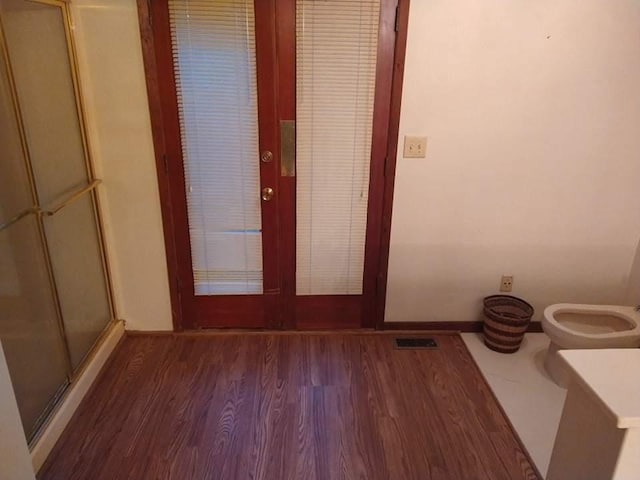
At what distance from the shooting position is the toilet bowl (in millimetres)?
2217

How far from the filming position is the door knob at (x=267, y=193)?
245 cm

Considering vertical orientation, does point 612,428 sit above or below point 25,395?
above

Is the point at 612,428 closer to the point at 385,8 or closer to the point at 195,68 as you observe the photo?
the point at 385,8

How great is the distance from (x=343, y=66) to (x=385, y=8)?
0.32 metres

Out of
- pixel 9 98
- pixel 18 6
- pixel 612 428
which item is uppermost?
pixel 18 6

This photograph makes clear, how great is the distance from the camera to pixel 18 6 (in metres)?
1.74

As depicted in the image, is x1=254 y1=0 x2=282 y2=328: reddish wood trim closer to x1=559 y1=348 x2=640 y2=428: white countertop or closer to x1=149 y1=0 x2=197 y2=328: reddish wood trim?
x1=149 y1=0 x2=197 y2=328: reddish wood trim

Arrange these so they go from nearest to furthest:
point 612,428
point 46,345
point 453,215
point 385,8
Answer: point 612,428 < point 46,345 < point 385,8 < point 453,215

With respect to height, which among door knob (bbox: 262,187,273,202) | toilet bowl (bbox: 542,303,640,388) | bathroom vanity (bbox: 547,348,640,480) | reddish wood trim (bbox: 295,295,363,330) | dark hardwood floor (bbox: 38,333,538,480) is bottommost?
→ dark hardwood floor (bbox: 38,333,538,480)

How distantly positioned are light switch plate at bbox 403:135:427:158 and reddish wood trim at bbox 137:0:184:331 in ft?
4.11

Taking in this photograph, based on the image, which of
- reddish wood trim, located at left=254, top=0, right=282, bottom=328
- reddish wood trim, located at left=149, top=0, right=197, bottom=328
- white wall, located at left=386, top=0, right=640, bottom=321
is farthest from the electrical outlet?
reddish wood trim, located at left=149, top=0, right=197, bottom=328

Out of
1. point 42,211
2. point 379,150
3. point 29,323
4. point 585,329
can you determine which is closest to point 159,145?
point 42,211

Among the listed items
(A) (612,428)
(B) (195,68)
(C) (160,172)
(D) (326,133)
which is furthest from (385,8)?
(A) (612,428)

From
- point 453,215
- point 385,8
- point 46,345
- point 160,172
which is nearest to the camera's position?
point 46,345
